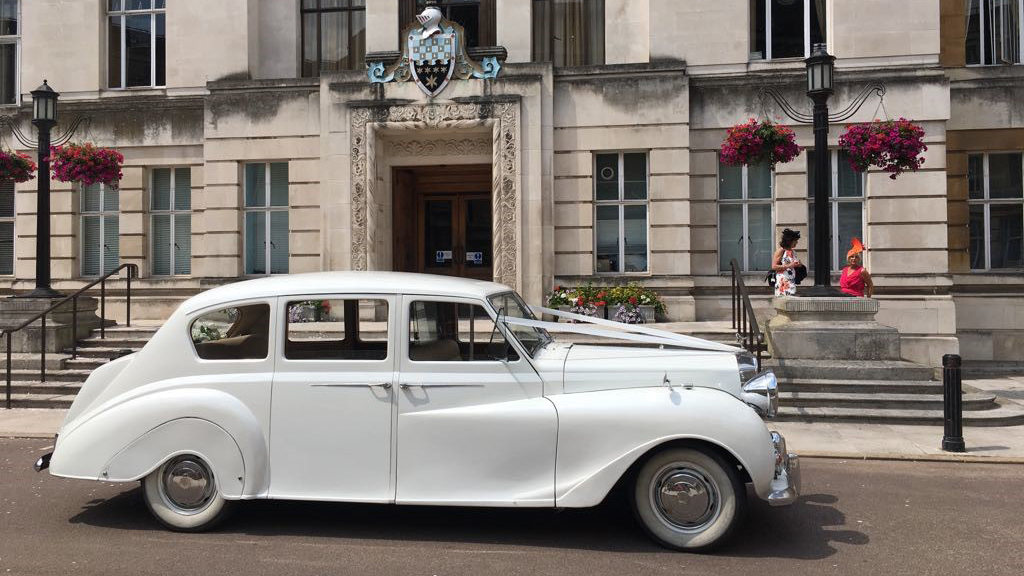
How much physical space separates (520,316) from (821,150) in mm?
7217

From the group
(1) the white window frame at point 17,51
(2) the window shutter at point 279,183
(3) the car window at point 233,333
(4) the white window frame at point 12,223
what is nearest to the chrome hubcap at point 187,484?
(3) the car window at point 233,333

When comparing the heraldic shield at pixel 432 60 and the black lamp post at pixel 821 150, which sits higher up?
the heraldic shield at pixel 432 60

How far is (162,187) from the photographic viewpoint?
56.9 ft

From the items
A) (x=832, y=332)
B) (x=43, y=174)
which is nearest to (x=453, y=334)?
(x=832, y=332)

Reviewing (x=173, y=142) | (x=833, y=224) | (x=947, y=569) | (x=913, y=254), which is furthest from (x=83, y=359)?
(x=913, y=254)

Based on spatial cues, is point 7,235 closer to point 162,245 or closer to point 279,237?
point 162,245

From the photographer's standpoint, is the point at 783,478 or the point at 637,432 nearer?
the point at 637,432

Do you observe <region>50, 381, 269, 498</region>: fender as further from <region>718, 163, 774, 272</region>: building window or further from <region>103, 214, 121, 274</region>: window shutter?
<region>103, 214, 121, 274</region>: window shutter

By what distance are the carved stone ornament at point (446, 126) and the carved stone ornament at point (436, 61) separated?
0.53 m

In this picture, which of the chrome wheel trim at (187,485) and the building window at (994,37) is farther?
the building window at (994,37)

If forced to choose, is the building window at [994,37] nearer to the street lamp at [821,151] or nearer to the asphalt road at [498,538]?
the street lamp at [821,151]

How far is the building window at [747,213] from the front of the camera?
51.1ft

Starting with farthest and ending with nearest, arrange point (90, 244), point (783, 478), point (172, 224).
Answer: point (90, 244), point (172, 224), point (783, 478)

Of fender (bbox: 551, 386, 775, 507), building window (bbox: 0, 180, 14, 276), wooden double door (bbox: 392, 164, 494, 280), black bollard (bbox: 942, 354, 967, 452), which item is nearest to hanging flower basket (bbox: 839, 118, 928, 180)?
black bollard (bbox: 942, 354, 967, 452)
